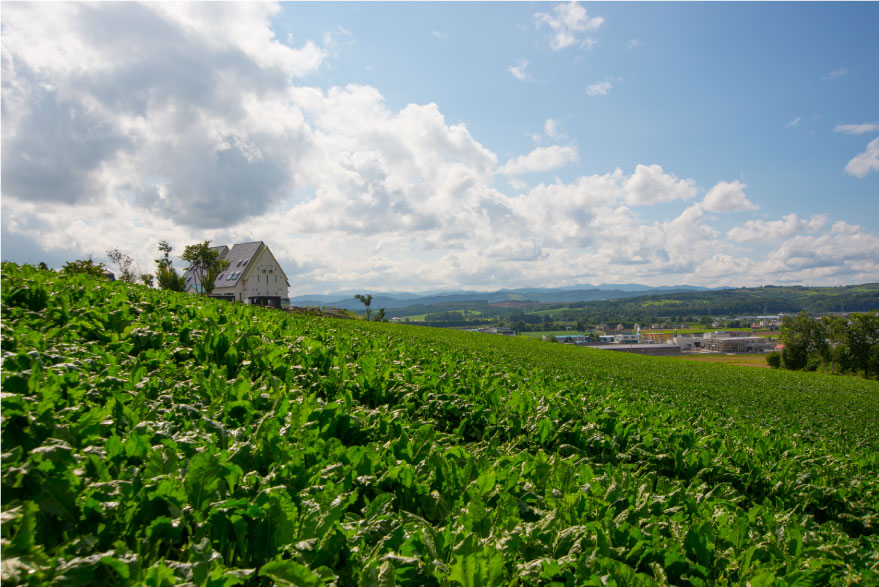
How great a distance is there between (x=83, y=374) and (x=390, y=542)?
3.12 metres

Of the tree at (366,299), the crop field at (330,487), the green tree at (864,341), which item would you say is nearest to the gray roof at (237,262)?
the tree at (366,299)

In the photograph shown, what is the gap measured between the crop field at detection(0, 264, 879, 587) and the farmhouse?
58960mm

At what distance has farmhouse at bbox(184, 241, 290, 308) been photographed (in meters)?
62.8

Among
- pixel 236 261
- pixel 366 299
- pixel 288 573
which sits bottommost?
pixel 288 573

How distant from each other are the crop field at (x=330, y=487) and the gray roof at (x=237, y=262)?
206 feet

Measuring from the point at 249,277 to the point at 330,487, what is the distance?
67.1 meters

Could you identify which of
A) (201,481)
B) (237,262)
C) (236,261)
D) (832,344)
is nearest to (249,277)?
(237,262)

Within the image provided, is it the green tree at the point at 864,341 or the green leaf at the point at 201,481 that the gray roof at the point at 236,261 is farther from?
the green tree at the point at 864,341

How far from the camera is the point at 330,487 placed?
88.8 inches

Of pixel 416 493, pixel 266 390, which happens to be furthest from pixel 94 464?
pixel 266 390

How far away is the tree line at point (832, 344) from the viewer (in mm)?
69125

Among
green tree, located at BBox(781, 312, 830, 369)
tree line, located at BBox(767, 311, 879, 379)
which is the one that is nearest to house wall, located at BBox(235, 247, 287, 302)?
green tree, located at BBox(781, 312, 830, 369)

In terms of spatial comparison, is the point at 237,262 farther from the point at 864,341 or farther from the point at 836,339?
the point at 864,341

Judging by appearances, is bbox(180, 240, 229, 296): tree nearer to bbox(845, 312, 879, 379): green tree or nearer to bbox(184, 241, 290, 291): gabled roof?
bbox(184, 241, 290, 291): gabled roof
